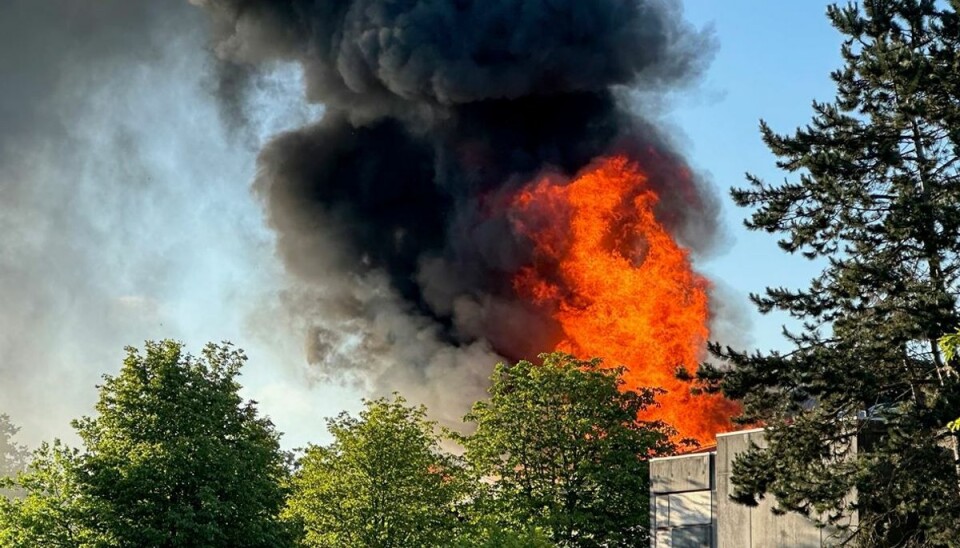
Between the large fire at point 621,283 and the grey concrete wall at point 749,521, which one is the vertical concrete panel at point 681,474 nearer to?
the grey concrete wall at point 749,521

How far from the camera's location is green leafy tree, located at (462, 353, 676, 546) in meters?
54.9

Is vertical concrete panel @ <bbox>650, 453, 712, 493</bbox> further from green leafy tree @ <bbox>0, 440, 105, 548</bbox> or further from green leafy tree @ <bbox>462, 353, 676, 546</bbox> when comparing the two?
green leafy tree @ <bbox>0, 440, 105, 548</bbox>

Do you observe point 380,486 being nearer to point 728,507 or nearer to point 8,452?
point 728,507

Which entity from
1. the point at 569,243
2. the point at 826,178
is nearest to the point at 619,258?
the point at 569,243

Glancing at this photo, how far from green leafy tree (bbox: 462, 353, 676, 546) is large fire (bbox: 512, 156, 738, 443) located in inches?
191

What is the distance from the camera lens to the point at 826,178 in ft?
105

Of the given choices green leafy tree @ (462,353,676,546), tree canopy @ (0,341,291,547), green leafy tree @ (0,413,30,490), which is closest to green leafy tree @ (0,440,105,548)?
tree canopy @ (0,341,291,547)

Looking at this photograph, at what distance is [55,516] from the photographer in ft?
144

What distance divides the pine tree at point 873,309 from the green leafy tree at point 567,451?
21556mm

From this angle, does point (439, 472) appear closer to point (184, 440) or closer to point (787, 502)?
point (184, 440)

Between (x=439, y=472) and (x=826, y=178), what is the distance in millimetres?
27699

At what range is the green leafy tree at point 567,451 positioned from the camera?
180ft

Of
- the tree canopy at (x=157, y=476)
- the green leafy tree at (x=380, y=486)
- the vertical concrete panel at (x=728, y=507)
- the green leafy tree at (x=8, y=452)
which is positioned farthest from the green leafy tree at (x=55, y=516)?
the green leafy tree at (x=8, y=452)

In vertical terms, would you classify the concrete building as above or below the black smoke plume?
below
